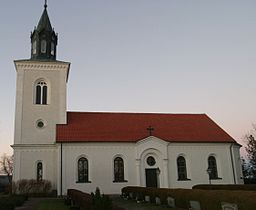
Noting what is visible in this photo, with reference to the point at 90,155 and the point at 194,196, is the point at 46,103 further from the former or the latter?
the point at 194,196

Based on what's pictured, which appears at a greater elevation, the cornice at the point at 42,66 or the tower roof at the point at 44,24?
the tower roof at the point at 44,24

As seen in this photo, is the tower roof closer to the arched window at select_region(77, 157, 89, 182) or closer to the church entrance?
the arched window at select_region(77, 157, 89, 182)

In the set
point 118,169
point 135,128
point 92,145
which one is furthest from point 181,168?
point 92,145

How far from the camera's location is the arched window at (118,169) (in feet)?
99.8

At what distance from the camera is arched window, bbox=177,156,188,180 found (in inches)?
1249

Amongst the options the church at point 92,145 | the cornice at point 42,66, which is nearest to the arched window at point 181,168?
the church at point 92,145

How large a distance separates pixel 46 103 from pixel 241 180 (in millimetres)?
22411

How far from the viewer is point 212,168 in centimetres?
3259

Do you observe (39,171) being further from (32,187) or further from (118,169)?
(118,169)

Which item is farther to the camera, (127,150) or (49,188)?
(127,150)

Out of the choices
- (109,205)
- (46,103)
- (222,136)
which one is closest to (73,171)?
(46,103)

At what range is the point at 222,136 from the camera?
1331 inches

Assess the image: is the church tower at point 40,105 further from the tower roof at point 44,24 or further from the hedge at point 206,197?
the hedge at point 206,197

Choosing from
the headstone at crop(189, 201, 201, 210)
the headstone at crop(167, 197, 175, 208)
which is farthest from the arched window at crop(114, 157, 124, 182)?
the headstone at crop(189, 201, 201, 210)
